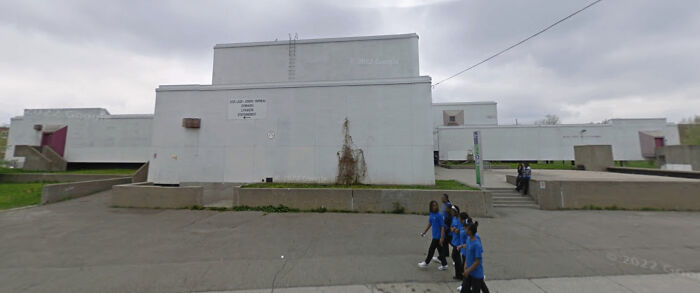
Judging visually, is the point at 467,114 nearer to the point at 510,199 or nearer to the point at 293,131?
the point at 510,199

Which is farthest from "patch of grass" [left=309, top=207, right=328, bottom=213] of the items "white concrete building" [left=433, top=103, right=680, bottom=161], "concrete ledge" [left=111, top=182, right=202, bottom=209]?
"white concrete building" [left=433, top=103, right=680, bottom=161]

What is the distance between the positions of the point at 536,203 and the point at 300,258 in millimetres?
10393

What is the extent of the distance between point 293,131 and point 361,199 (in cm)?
534

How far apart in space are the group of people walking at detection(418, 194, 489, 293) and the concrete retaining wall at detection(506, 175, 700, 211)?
25.1ft

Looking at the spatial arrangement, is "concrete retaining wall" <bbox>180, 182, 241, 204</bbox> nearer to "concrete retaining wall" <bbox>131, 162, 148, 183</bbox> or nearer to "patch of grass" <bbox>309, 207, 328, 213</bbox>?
"patch of grass" <bbox>309, 207, 328, 213</bbox>

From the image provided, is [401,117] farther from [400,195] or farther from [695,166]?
[695,166]

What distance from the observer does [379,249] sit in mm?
5430

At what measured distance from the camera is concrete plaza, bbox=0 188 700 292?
13.4 ft

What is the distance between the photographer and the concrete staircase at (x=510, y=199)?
32.7ft

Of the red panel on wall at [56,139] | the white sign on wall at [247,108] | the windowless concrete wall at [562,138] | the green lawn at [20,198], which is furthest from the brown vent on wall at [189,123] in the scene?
the windowless concrete wall at [562,138]

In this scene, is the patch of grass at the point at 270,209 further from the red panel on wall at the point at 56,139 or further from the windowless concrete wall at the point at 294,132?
the red panel on wall at the point at 56,139

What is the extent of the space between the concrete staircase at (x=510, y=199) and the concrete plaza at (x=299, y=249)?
126 centimetres

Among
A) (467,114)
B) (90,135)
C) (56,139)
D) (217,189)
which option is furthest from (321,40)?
(56,139)

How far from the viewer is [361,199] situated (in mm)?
9031
